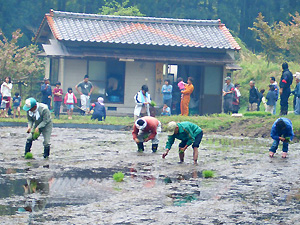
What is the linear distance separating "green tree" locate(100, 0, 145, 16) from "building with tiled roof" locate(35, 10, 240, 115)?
19.8ft

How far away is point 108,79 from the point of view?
1283 inches

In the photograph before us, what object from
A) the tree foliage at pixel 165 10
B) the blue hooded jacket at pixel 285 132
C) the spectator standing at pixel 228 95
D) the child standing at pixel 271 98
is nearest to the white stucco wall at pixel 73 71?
the spectator standing at pixel 228 95

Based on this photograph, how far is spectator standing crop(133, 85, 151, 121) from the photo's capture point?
24.4 m

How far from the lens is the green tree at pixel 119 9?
39688mm

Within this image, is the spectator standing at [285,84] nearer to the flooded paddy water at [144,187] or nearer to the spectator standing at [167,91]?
the flooded paddy water at [144,187]

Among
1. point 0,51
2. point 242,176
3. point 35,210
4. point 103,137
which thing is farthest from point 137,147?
point 0,51

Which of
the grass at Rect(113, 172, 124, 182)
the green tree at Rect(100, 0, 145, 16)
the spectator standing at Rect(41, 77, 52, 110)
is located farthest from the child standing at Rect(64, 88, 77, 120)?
the grass at Rect(113, 172, 124, 182)

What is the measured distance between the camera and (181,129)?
48.0ft

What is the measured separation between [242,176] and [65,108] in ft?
62.5

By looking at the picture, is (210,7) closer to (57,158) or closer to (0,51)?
(0,51)

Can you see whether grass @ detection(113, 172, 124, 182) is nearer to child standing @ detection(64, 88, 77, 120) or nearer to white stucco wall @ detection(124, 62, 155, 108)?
child standing @ detection(64, 88, 77, 120)

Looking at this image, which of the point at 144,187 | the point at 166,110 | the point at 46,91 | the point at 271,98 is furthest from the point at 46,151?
the point at 166,110

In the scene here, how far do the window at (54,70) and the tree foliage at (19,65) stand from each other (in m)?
0.60

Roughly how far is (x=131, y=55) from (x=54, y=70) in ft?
15.4
